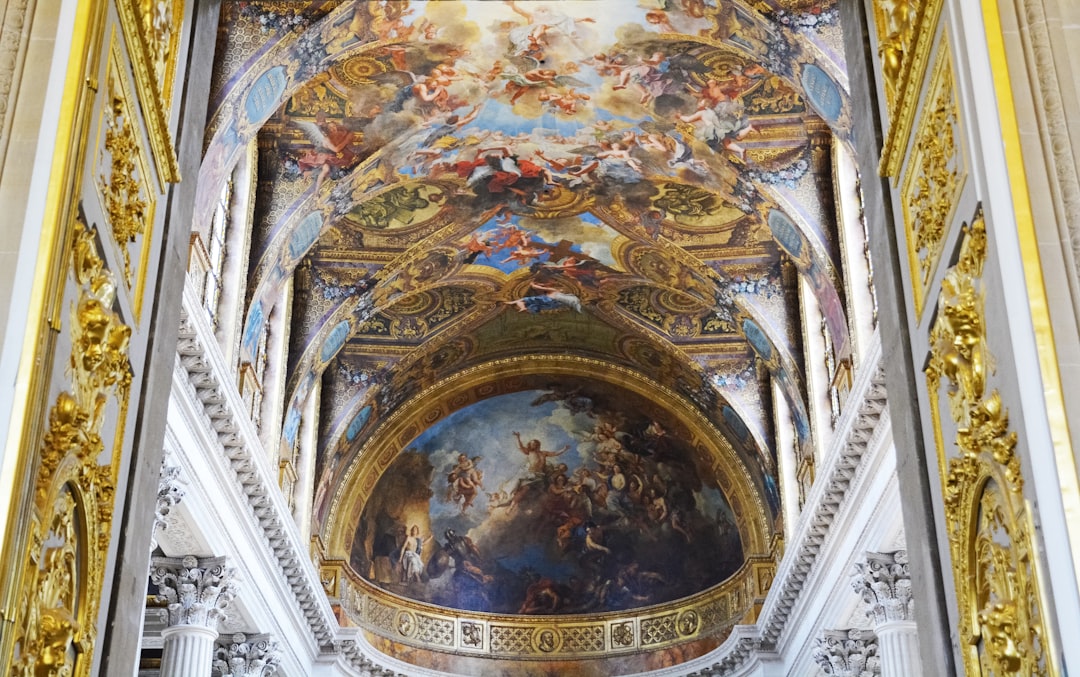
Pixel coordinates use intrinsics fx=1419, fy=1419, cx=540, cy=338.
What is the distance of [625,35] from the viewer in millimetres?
Result: 16078

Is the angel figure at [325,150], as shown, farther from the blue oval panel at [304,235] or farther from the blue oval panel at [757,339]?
the blue oval panel at [757,339]

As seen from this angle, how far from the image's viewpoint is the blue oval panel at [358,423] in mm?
23219

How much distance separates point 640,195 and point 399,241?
3.52 metres


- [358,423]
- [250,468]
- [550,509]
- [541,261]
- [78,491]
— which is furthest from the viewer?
[550,509]

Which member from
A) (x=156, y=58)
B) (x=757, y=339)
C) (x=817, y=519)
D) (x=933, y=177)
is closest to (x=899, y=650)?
(x=817, y=519)

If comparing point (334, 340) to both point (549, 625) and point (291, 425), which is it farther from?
point (549, 625)

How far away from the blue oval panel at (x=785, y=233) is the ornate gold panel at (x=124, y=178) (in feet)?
36.2

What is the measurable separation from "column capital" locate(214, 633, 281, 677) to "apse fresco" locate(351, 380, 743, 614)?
584 centimetres

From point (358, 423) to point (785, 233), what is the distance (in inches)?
335

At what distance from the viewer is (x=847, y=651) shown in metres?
19.4

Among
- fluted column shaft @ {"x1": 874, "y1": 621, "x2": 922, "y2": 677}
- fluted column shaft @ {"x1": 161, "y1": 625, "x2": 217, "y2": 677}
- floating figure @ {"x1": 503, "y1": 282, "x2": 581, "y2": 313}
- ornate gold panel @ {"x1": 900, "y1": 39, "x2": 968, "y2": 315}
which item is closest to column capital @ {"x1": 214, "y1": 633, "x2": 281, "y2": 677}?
fluted column shaft @ {"x1": 161, "y1": 625, "x2": 217, "y2": 677}

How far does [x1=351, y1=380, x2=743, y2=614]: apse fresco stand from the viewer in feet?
82.9

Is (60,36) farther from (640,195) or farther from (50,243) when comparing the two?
(640,195)

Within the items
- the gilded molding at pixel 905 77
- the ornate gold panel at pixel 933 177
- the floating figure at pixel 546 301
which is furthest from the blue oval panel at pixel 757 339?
the ornate gold panel at pixel 933 177
